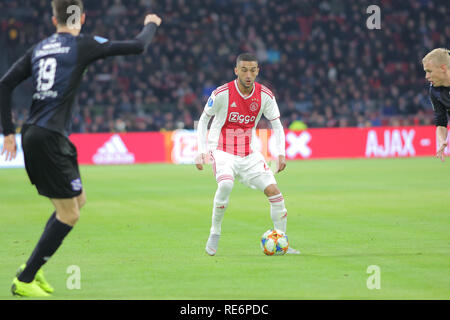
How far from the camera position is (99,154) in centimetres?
2808

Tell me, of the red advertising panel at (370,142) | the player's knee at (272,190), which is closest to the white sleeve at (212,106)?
the player's knee at (272,190)

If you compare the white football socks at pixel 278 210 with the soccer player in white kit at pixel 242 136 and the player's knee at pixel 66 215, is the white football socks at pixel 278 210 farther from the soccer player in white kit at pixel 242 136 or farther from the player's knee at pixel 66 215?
the player's knee at pixel 66 215

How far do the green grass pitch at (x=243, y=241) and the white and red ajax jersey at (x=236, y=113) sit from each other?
4.26ft

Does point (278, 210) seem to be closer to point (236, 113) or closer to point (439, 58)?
point (236, 113)

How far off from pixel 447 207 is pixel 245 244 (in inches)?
216

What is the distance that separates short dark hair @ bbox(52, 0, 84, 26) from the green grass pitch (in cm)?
231

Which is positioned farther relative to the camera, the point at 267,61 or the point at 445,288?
the point at 267,61

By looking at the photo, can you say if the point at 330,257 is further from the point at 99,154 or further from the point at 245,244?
the point at 99,154

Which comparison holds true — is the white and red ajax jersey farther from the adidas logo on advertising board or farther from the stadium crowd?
the stadium crowd

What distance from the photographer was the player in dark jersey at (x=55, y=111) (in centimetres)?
605

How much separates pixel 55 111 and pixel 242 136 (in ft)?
11.6

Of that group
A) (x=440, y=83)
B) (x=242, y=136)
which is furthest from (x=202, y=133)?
(x=440, y=83)

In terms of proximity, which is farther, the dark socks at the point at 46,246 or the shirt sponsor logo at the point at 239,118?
the shirt sponsor logo at the point at 239,118
